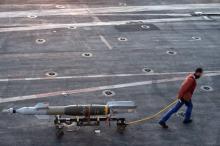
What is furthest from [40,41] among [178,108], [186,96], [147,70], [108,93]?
[186,96]

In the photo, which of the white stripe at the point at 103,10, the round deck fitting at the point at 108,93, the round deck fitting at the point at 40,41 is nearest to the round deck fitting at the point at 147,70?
the round deck fitting at the point at 108,93

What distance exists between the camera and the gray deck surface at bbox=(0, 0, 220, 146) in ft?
44.0

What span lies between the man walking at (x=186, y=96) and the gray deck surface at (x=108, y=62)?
32cm

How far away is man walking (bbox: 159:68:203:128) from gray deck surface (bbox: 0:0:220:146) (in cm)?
32

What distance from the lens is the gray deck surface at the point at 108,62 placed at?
13.4 m

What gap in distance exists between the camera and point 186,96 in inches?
527

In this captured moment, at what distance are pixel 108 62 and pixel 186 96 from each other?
19.4 ft

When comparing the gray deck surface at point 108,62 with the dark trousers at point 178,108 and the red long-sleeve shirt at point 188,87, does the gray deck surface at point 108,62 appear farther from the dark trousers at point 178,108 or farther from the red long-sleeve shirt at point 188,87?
the red long-sleeve shirt at point 188,87

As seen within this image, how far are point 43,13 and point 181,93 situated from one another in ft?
44.0

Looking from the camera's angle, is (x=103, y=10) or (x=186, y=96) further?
(x=103, y=10)

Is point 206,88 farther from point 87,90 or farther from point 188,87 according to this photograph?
point 87,90

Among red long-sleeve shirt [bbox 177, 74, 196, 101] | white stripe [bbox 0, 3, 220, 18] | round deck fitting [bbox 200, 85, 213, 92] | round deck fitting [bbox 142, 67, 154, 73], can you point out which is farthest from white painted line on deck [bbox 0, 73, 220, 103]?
white stripe [bbox 0, 3, 220, 18]

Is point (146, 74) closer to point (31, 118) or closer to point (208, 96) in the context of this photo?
point (208, 96)

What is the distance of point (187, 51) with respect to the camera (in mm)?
20234
